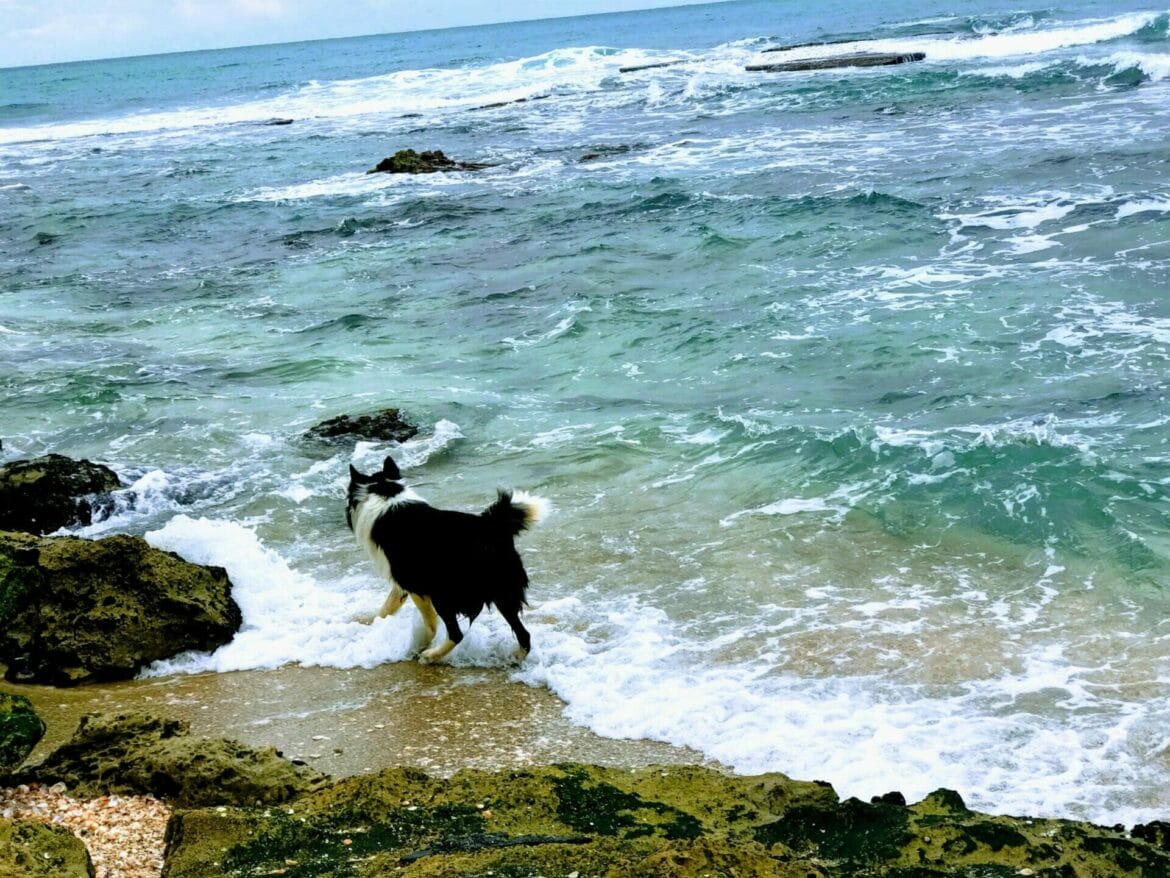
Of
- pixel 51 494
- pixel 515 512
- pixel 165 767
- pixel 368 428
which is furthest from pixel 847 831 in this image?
pixel 368 428

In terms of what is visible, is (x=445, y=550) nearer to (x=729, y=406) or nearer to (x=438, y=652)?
(x=438, y=652)

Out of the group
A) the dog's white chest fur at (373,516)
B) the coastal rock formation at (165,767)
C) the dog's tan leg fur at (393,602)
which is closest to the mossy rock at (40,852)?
the coastal rock formation at (165,767)

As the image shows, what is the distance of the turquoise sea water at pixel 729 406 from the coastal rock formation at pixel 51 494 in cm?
27

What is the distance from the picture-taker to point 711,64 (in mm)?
58594

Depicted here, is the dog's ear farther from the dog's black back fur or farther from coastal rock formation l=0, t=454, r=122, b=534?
coastal rock formation l=0, t=454, r=122, b=534

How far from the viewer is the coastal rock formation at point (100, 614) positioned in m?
7.31

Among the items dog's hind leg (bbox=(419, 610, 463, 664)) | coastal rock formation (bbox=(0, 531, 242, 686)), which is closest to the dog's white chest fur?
dog's hind leg (bbox=(419, 610, 463, 664))

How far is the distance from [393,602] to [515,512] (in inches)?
47.2

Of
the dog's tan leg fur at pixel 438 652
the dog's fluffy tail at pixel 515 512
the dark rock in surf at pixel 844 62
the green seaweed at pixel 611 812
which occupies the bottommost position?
the dog's tan leg fur at pixel 438 652

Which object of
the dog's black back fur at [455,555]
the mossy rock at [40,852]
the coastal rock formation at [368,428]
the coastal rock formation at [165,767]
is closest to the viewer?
the mossy rock at [40,852]

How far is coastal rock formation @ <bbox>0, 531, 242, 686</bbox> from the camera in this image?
24.0 ft

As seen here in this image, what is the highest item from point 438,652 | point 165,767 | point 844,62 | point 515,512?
point 844,62

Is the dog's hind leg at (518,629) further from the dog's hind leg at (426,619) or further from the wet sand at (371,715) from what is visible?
the dog's hind leg at (426,619)

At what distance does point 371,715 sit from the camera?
6.68 metres
